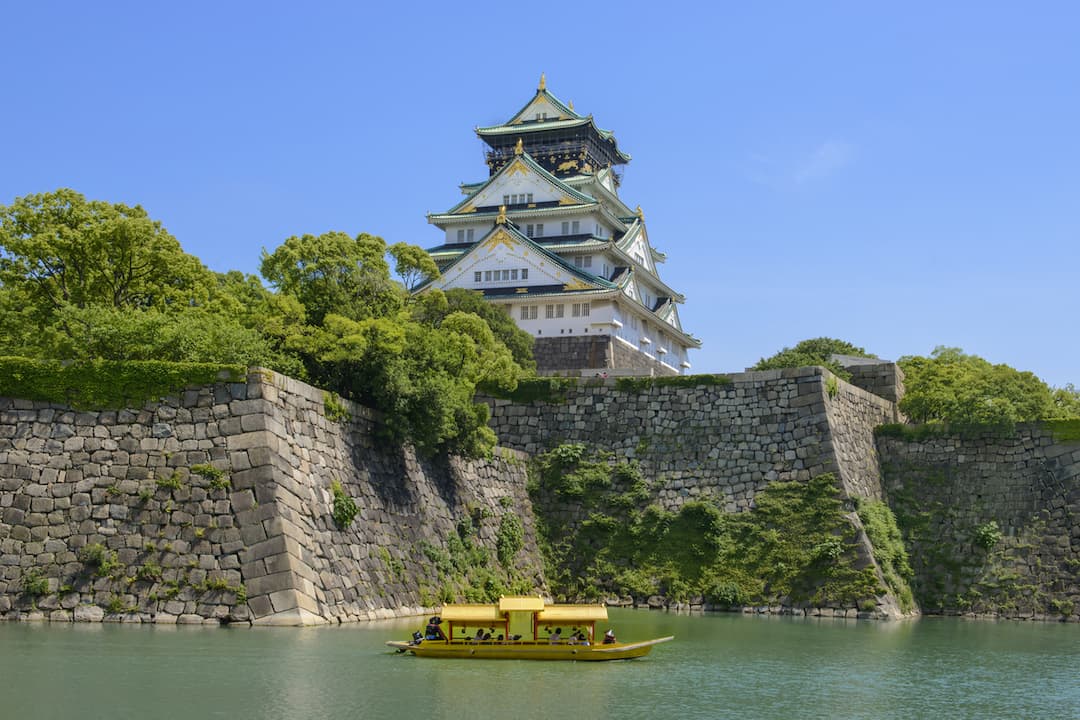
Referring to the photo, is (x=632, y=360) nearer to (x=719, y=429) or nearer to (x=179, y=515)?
(x=719, y=429)

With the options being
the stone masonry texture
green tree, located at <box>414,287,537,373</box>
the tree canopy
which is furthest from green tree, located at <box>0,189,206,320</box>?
green tree, located at <box>414,287,537,373</box>

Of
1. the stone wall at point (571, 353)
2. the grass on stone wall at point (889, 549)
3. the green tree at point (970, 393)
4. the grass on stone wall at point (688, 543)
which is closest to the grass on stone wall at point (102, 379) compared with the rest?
the grass on stone wall at point (688, 543)

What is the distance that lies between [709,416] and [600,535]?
173 inches

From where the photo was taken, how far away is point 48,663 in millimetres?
17359

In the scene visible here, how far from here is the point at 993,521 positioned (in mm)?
34906

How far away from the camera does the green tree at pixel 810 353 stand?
1903 inches

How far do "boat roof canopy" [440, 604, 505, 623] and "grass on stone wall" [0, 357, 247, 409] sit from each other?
6456 millimetres

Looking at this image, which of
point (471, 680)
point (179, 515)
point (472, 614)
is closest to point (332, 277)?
point (179, 515)

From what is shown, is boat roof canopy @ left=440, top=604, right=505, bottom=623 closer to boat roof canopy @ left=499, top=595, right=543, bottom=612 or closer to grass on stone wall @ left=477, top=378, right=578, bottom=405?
boat roof canopy @ left=499, top=595, right=543, bottom=612

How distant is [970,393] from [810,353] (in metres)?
16.5

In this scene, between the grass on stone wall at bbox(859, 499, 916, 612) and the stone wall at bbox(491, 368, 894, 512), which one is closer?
the grass on stone wall at bbox(859, 499, 916, 612)

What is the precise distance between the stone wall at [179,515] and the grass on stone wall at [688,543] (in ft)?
31.2

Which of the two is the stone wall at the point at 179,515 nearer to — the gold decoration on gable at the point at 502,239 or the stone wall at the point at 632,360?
the stone wall at the point at 632,360

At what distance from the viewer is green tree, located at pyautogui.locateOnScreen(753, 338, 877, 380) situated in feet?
159
